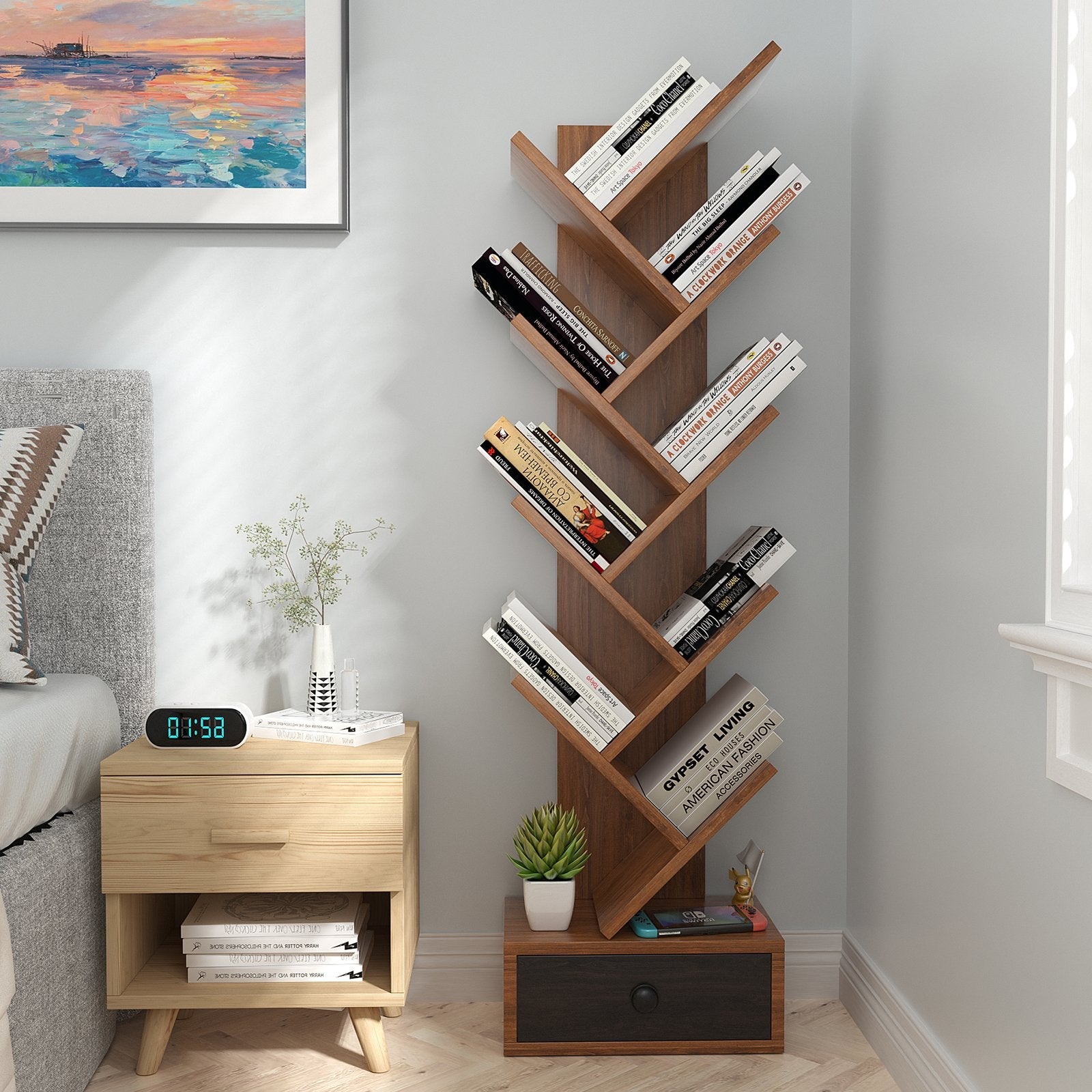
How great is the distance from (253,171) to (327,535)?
2.56 ft

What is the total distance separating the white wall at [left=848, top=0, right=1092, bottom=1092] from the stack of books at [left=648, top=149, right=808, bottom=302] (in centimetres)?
24

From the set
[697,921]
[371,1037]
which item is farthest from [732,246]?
[371,1037]

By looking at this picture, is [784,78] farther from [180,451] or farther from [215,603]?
Answer: [215,603]

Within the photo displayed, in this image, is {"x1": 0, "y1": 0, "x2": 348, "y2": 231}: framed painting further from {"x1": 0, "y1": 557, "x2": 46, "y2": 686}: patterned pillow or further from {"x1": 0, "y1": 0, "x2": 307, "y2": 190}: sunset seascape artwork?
{"x1": 0, "y1": 557, "x2": 46, "y2": 686}: patterned pillow

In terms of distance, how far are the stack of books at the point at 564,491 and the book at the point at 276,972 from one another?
878mm

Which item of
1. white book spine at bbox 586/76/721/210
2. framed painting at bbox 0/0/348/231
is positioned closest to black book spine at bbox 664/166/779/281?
white book spine at bbox 586/76/721/210

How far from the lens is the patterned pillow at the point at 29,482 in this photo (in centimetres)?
173

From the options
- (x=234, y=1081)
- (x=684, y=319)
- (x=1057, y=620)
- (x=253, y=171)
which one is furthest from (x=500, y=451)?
(x=234, y=1081)

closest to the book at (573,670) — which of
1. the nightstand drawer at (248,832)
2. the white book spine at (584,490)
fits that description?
the white book spine at (584,490)

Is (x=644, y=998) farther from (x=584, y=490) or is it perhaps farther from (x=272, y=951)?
(x=584, y=490)

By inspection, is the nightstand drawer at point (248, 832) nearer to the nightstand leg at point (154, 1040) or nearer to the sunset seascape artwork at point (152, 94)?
the nightstand leg at point (154, 1040)

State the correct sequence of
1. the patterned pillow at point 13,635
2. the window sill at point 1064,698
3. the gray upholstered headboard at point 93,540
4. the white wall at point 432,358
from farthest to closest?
the white wall at point 432,358, the gray upholstered headboard at point 93,540, the patterned pillow at point 13,635, the window sill at point 1064,698

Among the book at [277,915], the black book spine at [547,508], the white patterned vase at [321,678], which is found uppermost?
the black book spine at [547,508]

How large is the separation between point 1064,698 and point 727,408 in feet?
2.85
